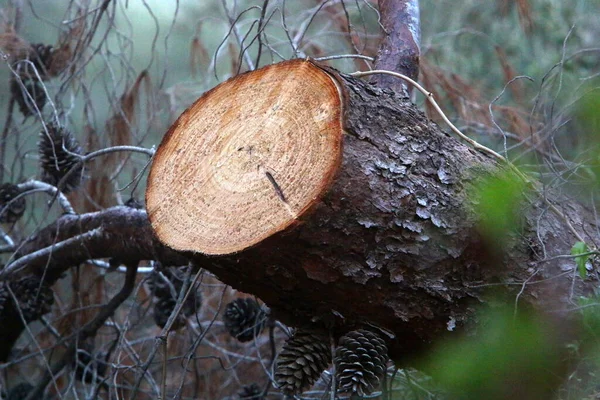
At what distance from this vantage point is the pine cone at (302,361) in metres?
1.01

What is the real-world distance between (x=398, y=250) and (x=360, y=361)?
17cm

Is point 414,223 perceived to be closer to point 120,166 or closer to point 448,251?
point 448,251

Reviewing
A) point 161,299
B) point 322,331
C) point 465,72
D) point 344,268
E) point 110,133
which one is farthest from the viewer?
point 465,72

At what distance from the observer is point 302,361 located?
101 cm

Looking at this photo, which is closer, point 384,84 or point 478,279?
point 478,279

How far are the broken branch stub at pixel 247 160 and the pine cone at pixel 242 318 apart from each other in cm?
50

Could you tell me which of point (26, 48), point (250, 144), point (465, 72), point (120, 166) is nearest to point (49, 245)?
point (120, 166)

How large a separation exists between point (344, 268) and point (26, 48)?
1.21 metres

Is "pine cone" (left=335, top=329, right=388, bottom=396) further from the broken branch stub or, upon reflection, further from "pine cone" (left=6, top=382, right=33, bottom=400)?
"pine cone" (left=6, top=382, right=33, bottom=400)

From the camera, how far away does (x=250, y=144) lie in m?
0.98

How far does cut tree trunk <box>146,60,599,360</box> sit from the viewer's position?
0.91 meters

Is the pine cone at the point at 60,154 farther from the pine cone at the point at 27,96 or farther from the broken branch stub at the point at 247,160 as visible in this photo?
the broken branch stub at the point at 247,160

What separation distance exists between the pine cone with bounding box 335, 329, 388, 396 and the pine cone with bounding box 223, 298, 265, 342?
1.57 ft

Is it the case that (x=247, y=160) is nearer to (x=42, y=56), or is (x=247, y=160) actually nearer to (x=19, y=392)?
(x=42, y=56)
